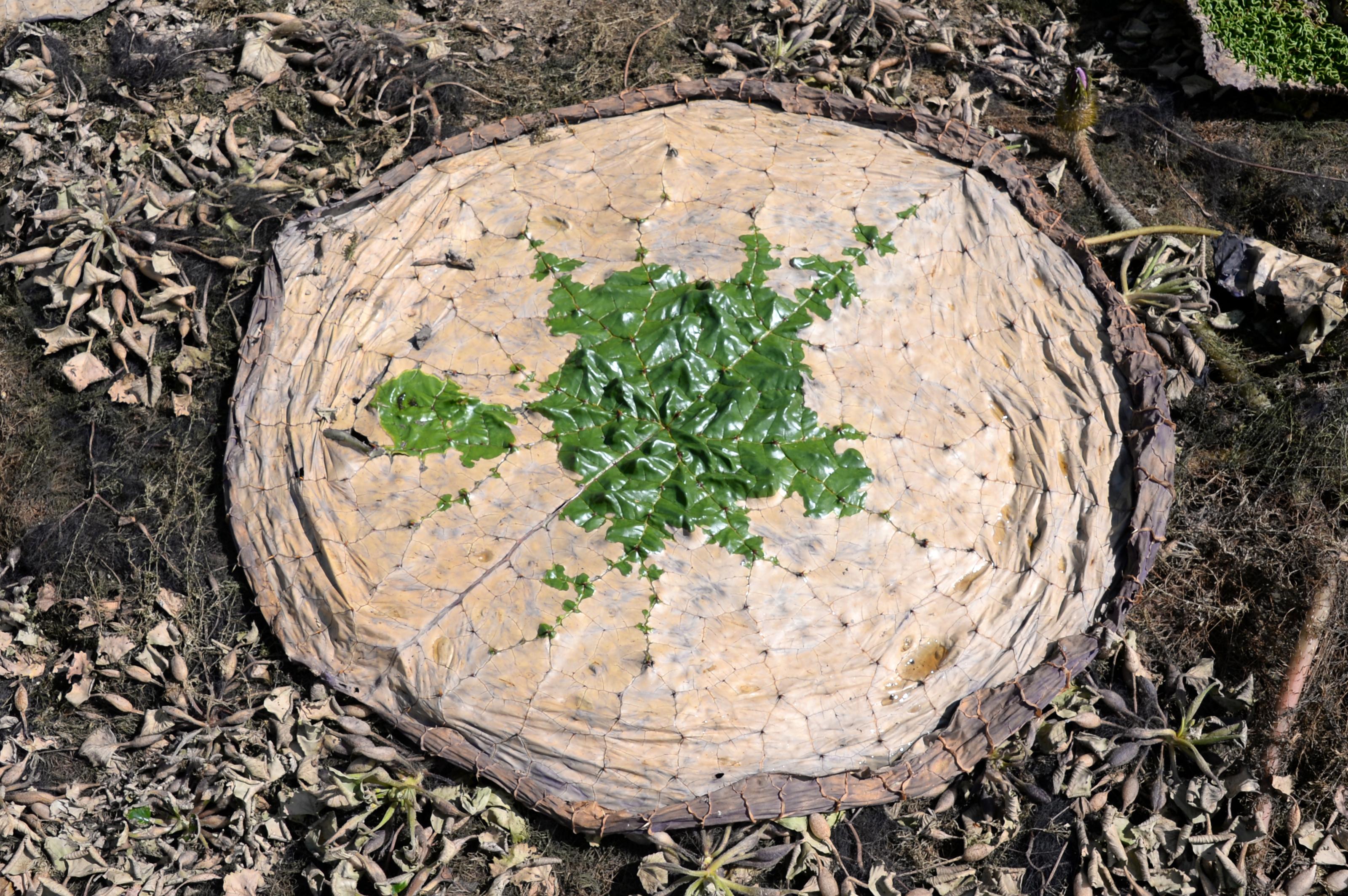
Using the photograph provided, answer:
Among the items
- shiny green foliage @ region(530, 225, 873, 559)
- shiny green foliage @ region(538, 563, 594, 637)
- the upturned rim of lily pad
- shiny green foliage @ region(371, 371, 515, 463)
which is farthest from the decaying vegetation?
shiny green foliage @ region(530, 225, 873, 559)

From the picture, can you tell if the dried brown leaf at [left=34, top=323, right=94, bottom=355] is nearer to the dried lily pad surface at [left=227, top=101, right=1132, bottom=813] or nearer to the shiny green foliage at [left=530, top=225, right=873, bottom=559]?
the dried lily pad surface at [left=227, top=101, right=1132, bottom=813]

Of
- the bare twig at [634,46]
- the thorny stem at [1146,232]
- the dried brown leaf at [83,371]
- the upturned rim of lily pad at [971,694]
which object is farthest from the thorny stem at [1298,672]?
the dried brown leaf at [83,371]

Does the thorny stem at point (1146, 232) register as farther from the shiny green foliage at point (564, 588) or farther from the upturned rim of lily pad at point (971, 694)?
the shiny green foliage at point (564, 588)

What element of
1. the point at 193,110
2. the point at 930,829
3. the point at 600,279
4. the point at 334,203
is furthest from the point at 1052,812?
the point at 193,110

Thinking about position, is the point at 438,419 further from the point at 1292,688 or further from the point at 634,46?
the point at 1292,688

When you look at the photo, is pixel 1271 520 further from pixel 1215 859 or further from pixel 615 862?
pixel 615 862

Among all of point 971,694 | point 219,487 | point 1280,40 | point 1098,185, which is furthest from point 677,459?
point 1280,40
